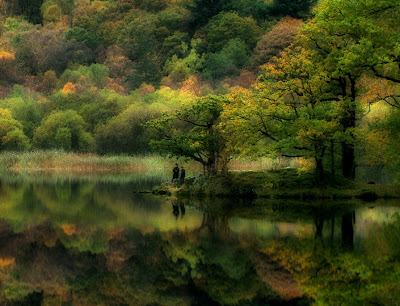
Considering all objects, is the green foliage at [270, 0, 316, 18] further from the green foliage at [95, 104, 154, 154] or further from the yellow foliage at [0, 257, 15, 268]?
the yellow foliage at [0, 257, 15, 268]

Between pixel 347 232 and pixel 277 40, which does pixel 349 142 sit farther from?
pixel 277 40

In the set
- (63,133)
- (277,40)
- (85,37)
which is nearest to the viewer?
(63,133)

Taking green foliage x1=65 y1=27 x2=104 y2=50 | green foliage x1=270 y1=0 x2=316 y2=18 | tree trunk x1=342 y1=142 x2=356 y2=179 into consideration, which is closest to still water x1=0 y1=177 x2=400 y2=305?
tree trunk x1=342 y1=142 x2=356 y2=179

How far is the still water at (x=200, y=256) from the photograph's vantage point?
9383mm

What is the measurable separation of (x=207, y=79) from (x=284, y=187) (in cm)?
5754

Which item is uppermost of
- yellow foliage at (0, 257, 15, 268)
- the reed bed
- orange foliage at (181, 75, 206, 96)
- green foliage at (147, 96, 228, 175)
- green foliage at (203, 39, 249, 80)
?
green foliage at (203, 39, 249, 80)

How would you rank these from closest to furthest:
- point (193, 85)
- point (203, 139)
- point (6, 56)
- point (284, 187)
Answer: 1. point (284, 187)
2. point (203, 139)
3. point (193, 85)
4. point (6, 56)

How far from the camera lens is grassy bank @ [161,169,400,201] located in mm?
26016

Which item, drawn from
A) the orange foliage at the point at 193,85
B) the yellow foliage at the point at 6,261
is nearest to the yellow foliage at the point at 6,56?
the orange foliage at the point at 193,85

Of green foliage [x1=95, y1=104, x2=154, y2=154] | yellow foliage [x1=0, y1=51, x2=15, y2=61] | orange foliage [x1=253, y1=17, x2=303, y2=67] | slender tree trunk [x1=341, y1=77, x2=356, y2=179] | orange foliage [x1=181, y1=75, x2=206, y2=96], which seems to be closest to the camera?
slender tree trunk [x1=341, y1=77, x2=356, y2=179]

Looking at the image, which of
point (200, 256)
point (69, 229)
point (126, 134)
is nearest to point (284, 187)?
point (69, 229)

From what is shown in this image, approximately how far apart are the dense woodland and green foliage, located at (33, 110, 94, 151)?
0.46ft

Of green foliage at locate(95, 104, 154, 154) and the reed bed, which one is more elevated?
green foliage at locate(95, 104, 154, 154)

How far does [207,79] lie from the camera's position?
273 feet
